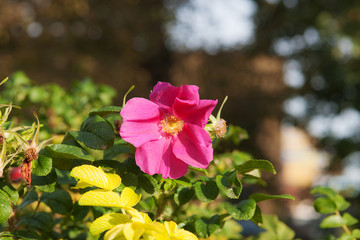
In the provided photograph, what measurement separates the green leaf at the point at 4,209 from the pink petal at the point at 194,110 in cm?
34

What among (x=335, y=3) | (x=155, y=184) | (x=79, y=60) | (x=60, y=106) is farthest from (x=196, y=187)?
(x=335, y=3)

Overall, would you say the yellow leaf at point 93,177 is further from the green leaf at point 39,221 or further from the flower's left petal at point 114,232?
the green leaf at point 39,221

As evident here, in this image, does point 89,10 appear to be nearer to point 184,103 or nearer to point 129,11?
point 129,11

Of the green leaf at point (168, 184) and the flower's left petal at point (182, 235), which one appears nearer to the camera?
the flower's left petal at point (182, 235)

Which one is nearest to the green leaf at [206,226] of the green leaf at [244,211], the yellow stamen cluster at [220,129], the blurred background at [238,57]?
the green leaf at [244,211]

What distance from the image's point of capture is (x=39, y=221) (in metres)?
0.86

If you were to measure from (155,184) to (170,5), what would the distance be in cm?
749

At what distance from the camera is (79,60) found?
22.4 feet

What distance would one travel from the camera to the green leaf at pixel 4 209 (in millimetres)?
644

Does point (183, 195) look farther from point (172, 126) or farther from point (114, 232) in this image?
point (114, 232)

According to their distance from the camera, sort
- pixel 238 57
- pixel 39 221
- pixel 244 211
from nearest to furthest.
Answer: pixel 244 211 → pixel 39 221 → pixel 238 57

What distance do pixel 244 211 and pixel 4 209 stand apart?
0.43 m

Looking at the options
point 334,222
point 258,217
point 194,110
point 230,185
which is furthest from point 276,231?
point 194,110

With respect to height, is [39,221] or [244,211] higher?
[244,211]
